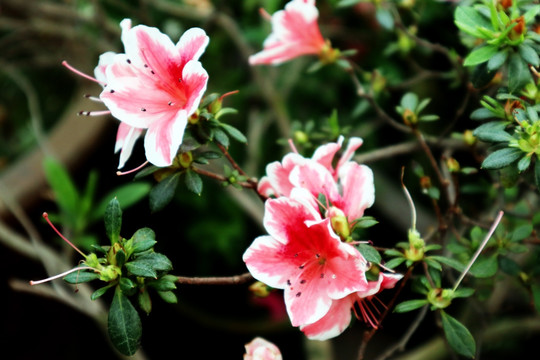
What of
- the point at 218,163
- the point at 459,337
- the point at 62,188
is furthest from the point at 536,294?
the point at 62,188

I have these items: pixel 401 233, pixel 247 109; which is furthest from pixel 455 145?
pixel 247 109

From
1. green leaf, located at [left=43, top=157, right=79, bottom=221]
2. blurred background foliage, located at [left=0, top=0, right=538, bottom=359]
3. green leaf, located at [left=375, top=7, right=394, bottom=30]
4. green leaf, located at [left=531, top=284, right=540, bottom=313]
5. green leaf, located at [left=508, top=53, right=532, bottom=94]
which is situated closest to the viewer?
green leaf, located at [left=508, top=53, right=532, bottom=94]

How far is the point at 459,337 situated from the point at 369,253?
20 centimetres

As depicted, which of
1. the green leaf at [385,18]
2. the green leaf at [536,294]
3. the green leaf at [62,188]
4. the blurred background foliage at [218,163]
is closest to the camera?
the green leaf at [536,294]

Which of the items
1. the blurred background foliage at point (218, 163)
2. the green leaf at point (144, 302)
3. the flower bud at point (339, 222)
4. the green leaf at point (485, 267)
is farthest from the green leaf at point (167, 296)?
the blurred background foliage at point (218, 163)

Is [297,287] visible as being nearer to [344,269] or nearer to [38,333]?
[344,269]

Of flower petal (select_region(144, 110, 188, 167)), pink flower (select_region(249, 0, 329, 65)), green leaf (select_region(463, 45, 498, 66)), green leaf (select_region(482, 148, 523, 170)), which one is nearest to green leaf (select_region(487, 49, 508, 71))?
green leaf (select_region(463, 45, 498, 66))

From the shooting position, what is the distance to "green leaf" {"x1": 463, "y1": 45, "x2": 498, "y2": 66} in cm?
90

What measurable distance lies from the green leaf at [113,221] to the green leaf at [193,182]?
0.36ft

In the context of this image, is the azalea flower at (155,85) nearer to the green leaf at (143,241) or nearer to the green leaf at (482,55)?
the green leaf at (143,241)

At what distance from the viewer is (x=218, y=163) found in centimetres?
162

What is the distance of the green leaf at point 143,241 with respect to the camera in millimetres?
812

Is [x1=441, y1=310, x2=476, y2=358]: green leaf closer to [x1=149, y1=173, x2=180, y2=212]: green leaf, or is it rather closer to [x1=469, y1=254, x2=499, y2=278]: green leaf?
[x1=469, y1=254, x2=499, y2=278]: green leaf

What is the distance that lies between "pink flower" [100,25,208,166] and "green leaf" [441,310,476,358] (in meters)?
0.48
